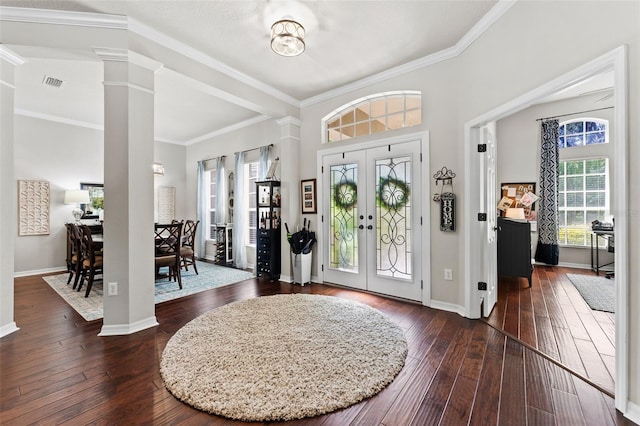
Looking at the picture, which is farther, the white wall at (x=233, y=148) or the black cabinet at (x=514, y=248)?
the white wall at (x=233, y=148)

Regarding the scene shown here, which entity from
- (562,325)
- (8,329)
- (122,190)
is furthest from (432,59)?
(8,329)

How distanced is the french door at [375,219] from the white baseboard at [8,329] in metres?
3.55

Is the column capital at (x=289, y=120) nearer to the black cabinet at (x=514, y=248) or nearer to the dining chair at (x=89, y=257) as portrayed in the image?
the dining chair at (x=89, y=257)

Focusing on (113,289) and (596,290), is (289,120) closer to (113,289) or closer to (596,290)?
(113,289)

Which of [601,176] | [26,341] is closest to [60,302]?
[26,341]

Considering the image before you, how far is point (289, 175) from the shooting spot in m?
4.57

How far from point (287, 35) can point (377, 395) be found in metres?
3.03

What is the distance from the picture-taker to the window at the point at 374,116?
11.8 ft

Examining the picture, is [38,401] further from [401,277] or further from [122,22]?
[401,277]

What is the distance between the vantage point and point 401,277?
3.62 meters

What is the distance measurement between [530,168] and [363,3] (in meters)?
5.12

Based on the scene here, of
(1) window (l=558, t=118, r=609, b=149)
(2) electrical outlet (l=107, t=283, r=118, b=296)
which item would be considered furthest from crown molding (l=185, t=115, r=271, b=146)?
(1) window (l=558, t=118, r=609, b=149)

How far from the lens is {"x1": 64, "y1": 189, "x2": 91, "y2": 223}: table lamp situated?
17.5ft

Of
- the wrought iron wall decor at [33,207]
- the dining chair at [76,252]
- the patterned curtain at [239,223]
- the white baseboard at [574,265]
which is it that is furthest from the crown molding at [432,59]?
the wrought iron wall decor at [33,207]
